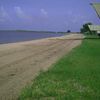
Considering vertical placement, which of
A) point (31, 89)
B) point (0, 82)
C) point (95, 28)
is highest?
point (95, 28)

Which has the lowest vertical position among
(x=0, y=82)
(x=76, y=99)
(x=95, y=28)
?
(x=76, y=99)

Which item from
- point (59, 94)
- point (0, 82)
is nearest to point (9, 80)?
point (0, 82)

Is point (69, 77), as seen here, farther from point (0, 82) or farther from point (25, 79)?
point (0, 82)

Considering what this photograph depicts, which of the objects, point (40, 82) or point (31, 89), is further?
point (40, 82)

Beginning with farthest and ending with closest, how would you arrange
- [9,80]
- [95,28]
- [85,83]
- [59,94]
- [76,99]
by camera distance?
[95,28]
[9,80]
[85,83]
[59,94]
[76,99]

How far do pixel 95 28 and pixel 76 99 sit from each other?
337 ft

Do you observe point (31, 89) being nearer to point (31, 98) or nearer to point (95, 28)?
point (31, 98)

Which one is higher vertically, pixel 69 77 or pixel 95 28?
pixel 95 28

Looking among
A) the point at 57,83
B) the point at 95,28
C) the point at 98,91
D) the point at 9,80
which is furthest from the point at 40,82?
the point at 95,28

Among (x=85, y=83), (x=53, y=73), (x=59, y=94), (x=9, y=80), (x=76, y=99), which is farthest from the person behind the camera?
(x=53, y=73)

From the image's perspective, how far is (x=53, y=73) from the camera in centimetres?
1475

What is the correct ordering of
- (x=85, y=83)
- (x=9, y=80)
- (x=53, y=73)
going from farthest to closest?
(x=53, y=73)
(x=9, y=80)
(x=85, y=83)

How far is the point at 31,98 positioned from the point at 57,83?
2.55 metres

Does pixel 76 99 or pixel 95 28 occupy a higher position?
pixel 95 28
